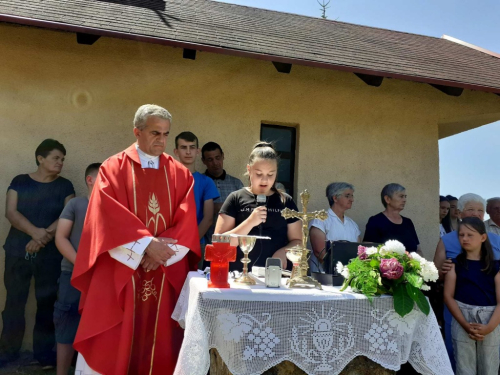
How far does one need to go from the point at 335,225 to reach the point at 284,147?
1.67 metres

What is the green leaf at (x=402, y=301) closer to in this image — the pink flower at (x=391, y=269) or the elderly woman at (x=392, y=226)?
the pink flower at (x=391, y=269)

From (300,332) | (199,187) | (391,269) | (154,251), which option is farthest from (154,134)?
(391,269)

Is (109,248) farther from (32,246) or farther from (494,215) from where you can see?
(494,215)

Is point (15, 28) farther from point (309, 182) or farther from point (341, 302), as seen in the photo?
point (341, 302)

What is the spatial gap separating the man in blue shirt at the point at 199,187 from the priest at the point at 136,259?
1062 millimetres

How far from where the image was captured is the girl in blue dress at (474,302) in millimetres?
4742

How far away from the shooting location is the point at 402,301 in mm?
3188

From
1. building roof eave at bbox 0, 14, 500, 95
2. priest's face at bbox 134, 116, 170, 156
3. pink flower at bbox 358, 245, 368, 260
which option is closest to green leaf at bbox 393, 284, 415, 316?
pink flower at bbox 358, 245, 368, 260

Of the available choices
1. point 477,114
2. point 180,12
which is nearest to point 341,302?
point 180,12

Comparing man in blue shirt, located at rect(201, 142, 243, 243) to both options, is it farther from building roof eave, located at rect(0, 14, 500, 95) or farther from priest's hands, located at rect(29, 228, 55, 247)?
priest's hands, located at rect(29, 228, 55, 247)

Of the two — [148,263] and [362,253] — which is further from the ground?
[362,253]

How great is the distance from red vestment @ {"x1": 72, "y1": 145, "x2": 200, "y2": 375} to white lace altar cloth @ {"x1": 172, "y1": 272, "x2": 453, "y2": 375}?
634 mm

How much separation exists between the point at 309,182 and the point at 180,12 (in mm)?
2693

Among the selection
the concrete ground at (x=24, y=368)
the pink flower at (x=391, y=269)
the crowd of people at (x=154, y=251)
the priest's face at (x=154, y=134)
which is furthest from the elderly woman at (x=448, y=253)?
the concrete ground at (x=24, y=368)
